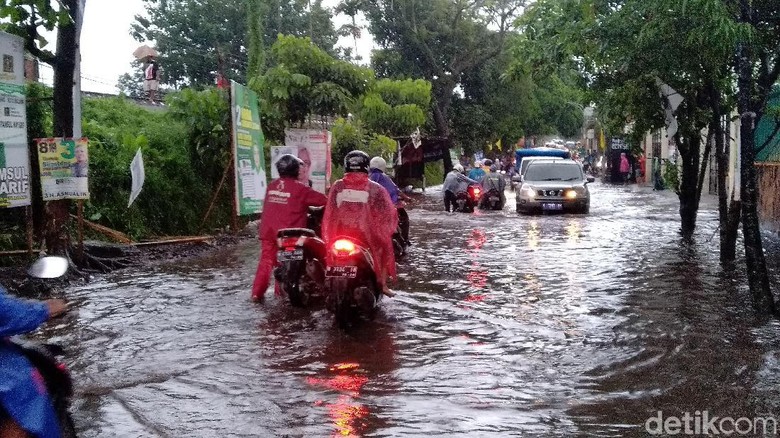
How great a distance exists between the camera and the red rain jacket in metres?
8.78

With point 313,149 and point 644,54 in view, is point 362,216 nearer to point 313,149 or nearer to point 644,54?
point 644,54

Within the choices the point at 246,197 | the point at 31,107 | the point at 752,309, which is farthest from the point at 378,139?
the point at 752,309

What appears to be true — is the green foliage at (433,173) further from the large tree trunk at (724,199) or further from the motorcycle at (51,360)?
the motorcycle at (51,360)

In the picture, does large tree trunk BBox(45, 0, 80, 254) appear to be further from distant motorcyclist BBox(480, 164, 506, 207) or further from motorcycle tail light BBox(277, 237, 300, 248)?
distant motorcyclist BBox(480, 164, 506, 207)

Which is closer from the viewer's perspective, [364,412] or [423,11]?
[364,412]

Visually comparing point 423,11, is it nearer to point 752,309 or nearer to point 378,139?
point 378,139

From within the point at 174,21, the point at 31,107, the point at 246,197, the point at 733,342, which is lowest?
the point at 733,342

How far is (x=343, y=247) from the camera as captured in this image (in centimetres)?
743

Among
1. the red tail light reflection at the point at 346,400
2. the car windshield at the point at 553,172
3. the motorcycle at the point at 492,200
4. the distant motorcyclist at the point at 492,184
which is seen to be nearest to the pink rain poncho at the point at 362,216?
the red tail light reflection at the point at 346,400

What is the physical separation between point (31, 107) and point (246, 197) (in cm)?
407

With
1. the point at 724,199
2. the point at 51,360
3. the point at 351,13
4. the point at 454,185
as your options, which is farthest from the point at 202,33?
the point at 51,360

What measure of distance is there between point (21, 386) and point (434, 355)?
3943 millimetres

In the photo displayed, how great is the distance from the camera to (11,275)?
9859 millimetres

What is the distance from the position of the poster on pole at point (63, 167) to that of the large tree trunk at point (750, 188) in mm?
7686
